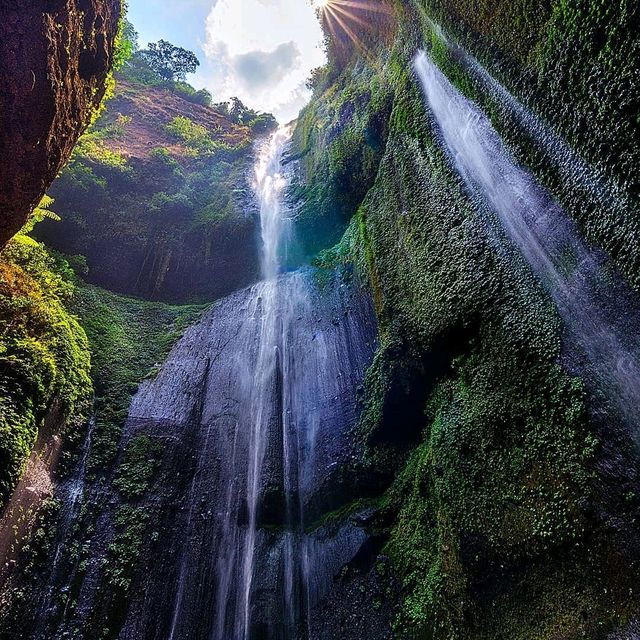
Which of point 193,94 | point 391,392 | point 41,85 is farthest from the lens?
point 193,94

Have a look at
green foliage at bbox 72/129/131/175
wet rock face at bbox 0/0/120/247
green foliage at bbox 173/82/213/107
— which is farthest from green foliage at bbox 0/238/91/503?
green foliage at bbox 173/82/213/107

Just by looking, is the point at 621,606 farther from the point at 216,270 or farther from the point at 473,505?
the point at 216,270

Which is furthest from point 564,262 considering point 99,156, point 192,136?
point 192,136

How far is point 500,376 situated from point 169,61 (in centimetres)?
3468

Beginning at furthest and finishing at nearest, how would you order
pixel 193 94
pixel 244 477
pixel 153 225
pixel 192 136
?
pixel 193 94 < pixel 192 136 < pixel 153 225 < pixel 244 477

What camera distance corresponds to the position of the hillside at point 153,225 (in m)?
12.6

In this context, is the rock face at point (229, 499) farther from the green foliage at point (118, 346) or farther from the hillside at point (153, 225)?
the hillside at point (153, 225)

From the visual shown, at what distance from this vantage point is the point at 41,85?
4.77 meters

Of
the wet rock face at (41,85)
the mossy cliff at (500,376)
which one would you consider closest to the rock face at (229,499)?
the mossy cliff at (500,376)

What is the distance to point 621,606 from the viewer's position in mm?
3609

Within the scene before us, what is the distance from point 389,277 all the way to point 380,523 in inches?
181

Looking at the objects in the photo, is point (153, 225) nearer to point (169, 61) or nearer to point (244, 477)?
point (244, 477)

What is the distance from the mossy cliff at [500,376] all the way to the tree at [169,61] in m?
26.7

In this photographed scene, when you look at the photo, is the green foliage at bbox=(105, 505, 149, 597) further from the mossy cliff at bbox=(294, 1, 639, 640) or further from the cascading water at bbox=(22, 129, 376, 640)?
the mossy cliff at bbox=(294, 1, 639, 640)
